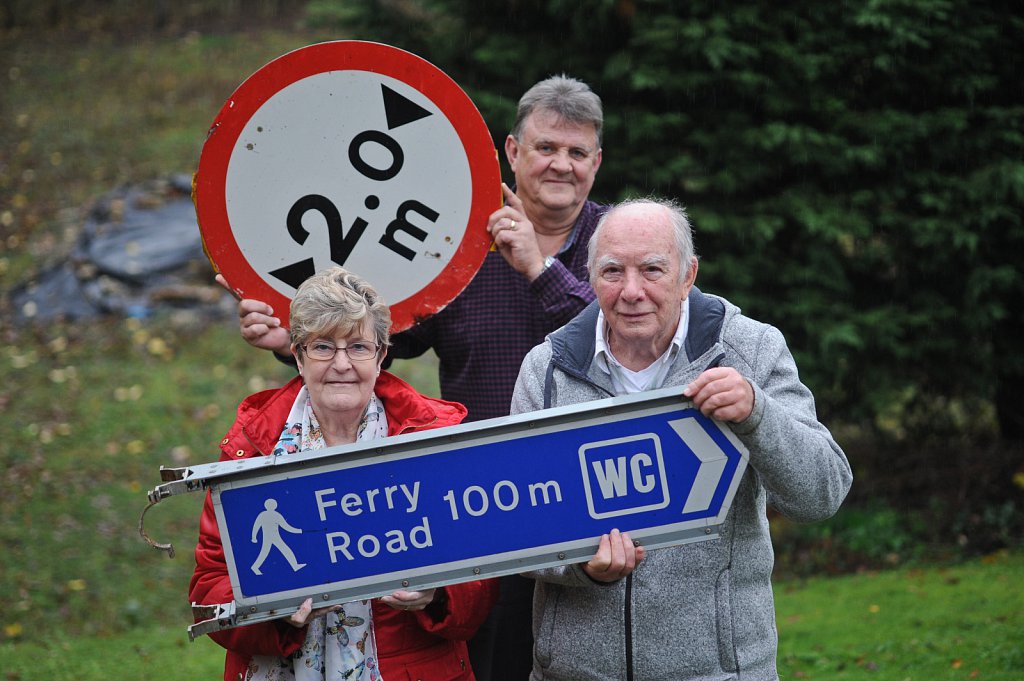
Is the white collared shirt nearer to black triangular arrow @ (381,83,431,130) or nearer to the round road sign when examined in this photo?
the round road sign

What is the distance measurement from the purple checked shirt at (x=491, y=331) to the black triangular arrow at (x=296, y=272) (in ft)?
1.89

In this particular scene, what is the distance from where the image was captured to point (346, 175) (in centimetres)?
328

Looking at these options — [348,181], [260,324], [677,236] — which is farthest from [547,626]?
[348,181]

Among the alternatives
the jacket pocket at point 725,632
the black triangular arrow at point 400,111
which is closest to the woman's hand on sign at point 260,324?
the black triangular arrow at point 400,111

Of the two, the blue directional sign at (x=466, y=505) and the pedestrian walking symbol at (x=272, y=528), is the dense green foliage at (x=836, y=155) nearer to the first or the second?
the blue directional sign at (x=466, y=505)

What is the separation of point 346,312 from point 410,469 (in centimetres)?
51

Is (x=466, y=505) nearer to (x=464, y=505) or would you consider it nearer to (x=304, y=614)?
(x=464, y=505)

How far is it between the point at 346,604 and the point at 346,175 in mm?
1315

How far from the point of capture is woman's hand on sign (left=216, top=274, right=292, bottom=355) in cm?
323

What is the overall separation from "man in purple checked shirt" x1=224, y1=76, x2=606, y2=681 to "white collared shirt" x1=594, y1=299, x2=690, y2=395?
58cm

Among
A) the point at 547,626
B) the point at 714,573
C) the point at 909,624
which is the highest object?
the point at 714,573

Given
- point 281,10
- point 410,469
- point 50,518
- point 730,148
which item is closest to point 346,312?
point 410,469

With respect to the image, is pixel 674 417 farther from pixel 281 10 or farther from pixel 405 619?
pixel 281 10

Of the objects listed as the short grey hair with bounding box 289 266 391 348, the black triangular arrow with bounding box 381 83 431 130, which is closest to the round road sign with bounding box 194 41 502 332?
the black triangular arrow with bounding box 381 83 431 130
